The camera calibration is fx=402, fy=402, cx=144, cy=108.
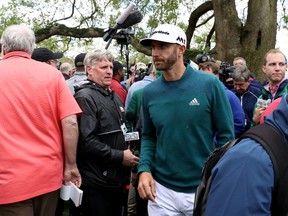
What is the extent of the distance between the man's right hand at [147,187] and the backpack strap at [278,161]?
5.30ft

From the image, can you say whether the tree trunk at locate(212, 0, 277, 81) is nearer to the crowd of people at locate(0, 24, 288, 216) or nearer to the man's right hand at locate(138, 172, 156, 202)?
the crowd of people at locate(0, 24, 288, 216)

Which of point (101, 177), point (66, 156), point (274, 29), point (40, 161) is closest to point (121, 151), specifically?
point (101, 177)

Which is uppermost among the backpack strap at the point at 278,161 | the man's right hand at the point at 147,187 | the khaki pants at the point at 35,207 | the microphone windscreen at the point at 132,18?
the microphone windscreen at the point at 132,18

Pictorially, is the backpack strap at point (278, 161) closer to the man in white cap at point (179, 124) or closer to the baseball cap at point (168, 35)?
the man in white cap at point (179, 124)

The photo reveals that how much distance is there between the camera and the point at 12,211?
2908 millimetres

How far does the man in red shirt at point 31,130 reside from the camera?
2.89m

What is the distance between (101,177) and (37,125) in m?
0.91

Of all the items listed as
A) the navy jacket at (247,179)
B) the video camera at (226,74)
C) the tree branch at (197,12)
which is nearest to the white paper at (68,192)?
the navy jacket at (247,179)

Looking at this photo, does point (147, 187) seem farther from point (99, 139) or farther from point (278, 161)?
point (278, 161)

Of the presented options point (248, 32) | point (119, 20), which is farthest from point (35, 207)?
point (248, 32)

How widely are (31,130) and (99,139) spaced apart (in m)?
0.80

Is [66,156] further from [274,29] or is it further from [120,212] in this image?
[274,29]

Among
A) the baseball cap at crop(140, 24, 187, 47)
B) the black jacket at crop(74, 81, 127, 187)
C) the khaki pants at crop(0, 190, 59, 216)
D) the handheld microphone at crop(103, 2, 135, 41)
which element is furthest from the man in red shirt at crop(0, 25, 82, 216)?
the handheld microphone at crop(103, 2, 135, 41)

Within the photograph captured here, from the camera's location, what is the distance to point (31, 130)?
2.95 metres
